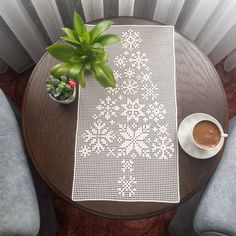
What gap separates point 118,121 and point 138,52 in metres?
0.20

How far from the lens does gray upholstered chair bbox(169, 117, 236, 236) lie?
0.81m

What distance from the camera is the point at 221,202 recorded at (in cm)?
83

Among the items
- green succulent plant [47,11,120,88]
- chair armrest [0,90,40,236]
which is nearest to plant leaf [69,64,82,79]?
green succulent plant [47,11,120,88]

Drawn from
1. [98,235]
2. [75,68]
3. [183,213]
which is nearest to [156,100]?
[75,68]

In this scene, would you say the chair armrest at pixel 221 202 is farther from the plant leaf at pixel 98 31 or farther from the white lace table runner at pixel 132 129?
the plant leaf at pixel 98 31

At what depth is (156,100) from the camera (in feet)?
2.72

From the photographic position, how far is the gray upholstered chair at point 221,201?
0.81 meters

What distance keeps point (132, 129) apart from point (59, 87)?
0.67 feet

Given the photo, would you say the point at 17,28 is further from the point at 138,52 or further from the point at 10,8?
the point at 138,52

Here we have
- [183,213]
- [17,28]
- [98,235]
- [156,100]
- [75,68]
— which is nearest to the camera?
[75,68]

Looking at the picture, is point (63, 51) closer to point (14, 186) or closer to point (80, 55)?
point (80, 55)

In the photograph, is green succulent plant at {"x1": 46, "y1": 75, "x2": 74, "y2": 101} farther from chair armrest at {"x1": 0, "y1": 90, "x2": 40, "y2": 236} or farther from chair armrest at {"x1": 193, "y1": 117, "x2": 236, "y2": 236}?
chair armrest at {"x1": 193, "y1": 117, "x2": 236, "y2": 236}

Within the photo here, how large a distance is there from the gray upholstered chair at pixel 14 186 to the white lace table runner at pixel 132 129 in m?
0.12

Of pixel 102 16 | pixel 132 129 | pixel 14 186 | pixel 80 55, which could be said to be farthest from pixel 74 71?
pixel 102 16
